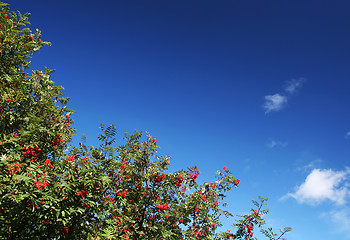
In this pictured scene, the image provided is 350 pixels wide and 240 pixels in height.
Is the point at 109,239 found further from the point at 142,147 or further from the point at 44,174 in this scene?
the point at 142,147

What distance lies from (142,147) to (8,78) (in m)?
4.60

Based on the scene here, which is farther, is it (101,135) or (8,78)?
(101,135)

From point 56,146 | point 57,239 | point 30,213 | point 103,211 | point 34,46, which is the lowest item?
point 57,239

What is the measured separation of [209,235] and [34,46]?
9.76 metres

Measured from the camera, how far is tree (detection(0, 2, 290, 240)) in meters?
5.34

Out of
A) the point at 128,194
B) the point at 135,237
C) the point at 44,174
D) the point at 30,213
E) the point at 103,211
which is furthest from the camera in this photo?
the point at 128,194

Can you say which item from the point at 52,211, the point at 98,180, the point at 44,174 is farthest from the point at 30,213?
the point at 98,180

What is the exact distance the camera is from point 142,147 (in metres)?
8.38

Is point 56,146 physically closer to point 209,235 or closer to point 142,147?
point 142,147

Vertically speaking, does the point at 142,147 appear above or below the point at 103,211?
above

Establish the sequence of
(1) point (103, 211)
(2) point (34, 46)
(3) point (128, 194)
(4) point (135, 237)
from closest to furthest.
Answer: (1) point (103, 211) → (4) point (135, 237) → (3) point (128, 194) → (2) point (34, 46)

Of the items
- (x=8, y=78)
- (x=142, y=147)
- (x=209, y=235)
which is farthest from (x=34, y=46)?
(x=209, y=235)

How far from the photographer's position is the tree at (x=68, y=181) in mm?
5336

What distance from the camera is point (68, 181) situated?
5551 mm
